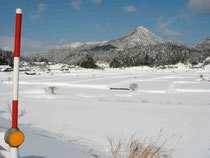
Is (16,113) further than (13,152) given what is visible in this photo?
Yes

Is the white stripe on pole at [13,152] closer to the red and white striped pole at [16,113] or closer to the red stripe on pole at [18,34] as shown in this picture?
the red and white striped pole at [16,113]

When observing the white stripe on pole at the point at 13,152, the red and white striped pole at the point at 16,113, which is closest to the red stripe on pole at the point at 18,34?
the red and white striped pole at the point at 16,113

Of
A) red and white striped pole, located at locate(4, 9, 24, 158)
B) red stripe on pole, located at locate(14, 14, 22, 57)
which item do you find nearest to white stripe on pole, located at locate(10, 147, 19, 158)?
red and white striped pole, located at locate(4, 9, 24, 158)

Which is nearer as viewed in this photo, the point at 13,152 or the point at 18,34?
the point at 13,152

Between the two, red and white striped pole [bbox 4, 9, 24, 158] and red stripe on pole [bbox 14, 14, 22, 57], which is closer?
red and white striped pole [bbox 4, 9, 24, 158]

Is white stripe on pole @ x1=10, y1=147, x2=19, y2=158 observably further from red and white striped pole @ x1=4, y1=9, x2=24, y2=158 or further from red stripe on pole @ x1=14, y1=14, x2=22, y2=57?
red stripe on pole @ x1=14, y1=14, x2=22, y2=57

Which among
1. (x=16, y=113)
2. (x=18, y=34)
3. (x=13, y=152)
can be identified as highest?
(x=18, y=34)

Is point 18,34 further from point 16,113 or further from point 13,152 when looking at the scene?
point 13,152

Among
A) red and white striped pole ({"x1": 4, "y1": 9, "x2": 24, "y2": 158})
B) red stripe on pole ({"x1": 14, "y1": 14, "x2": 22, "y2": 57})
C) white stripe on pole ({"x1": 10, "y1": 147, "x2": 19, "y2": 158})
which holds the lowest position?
white stripe on pole ({"x1": 10, "y1": 147, "x2": 19, "y2": 158})

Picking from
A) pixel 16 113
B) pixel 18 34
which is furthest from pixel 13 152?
pixel 18 34

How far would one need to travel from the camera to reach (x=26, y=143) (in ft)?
9.74

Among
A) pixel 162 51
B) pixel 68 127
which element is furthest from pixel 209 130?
pixel 162 51

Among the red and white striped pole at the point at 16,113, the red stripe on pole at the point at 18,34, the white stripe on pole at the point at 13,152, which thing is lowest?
the white stripe on pole at the point at 13,152

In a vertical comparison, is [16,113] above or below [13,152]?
above
